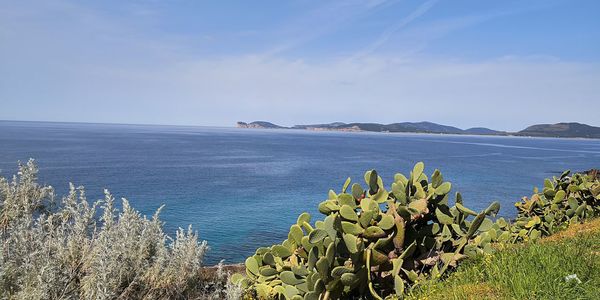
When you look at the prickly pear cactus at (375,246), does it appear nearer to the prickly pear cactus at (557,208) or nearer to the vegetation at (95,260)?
the vegetation at (95,260)

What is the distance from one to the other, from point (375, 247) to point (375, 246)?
0.04 metres

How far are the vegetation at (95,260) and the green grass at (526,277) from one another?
3577mm

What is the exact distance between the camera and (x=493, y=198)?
50.6m

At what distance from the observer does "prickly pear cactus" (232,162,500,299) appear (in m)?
7.19

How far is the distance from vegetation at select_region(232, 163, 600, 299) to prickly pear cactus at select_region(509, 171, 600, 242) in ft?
16.4

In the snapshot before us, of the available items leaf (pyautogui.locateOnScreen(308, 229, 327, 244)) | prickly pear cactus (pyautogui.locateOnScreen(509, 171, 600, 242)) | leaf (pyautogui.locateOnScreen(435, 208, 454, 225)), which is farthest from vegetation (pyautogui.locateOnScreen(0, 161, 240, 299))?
prickly pear cactus (pyautogui.locateOnScreen(509, 171, 600, 242))

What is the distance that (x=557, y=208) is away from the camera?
13.5 m

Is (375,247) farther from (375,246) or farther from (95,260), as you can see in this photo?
(95,260)

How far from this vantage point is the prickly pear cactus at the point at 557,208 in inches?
500

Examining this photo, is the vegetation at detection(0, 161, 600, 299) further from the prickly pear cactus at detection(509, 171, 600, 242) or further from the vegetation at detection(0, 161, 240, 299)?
the prickly pear cactus at detection(509, 171, 600, 242)

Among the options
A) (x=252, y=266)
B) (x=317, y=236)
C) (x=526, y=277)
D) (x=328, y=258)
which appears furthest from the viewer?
(x=252, y=266)

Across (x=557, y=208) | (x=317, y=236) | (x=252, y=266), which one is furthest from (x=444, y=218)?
(x=557, y=208)

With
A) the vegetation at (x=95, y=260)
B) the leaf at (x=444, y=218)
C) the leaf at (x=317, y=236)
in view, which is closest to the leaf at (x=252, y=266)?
the vegetation at (x=95, y=260)

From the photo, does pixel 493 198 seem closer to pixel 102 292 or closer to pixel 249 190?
pixel 249 190
